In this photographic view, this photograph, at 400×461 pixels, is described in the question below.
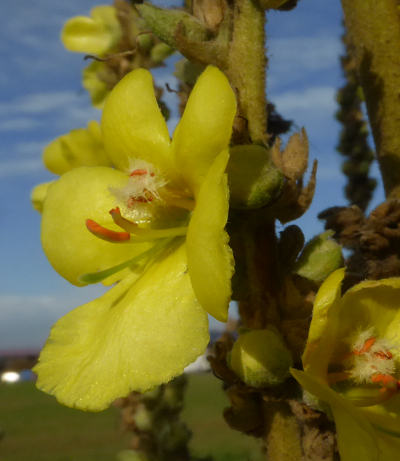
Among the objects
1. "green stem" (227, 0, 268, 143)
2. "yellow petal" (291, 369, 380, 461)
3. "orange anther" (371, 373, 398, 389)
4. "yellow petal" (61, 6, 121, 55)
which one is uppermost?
"yellow petal" (61, 6, 121, 55)

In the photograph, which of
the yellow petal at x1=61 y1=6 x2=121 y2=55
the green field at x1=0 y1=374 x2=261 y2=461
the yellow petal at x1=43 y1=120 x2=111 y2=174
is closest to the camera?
the yellow petal at x1=43 y1=120 x2=111 y2=174

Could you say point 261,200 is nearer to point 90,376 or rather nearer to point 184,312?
point 184,312

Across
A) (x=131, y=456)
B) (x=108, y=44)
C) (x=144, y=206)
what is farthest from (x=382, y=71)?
(x=131, y=456)

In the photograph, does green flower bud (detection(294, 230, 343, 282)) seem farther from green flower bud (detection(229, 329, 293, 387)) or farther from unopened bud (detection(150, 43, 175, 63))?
unopened bud (detection(150, 43, 175, 63))

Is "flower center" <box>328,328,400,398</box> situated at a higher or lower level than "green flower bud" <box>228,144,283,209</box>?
lower

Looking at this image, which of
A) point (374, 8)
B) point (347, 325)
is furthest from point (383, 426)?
point (374, 8)

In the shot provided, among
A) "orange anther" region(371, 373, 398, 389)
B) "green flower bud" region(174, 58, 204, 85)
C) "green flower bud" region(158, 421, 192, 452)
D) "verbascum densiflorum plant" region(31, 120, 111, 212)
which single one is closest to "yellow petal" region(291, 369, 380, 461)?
"orange anther" region(371, 373, 398, 389)

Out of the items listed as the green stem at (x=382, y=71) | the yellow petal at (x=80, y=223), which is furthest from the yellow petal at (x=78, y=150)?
the green stem at (x=382, y=71)

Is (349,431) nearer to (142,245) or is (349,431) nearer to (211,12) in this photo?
(142,245)
